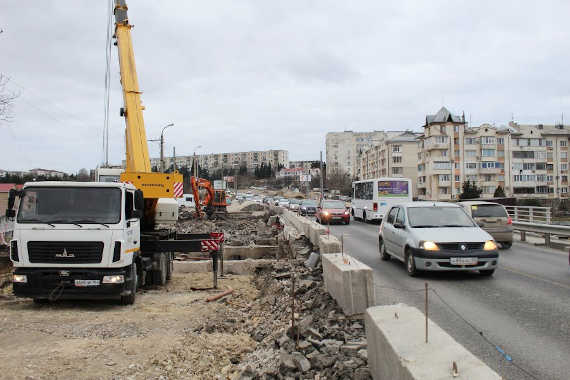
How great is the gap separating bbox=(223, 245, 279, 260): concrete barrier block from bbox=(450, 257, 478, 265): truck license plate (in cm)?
1023

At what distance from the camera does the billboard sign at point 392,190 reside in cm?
3103

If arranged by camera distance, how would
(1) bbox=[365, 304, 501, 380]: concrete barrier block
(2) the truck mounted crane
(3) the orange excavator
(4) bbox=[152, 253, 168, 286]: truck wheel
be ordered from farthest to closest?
(3) the orange excavator, (4) bbox=[152, 253, 168, 286]: truck wheel, (2) the truck mounted crane, (1) bbox=[365, 304, 501, 380]: concrete barrier block

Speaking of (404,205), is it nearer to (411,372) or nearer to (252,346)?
(252,346)

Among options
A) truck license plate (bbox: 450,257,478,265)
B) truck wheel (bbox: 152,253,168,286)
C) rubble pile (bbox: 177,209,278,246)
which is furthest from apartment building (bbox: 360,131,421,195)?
truck license plate (bbox: 450,257,478,265)

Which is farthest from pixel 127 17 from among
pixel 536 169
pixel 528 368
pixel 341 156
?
pixel 341 156

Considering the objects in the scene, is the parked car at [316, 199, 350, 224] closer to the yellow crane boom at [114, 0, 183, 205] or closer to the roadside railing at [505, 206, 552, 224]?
the roadside railing at [505, 206, 552, 224]

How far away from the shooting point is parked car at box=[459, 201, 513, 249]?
1667 centimetres

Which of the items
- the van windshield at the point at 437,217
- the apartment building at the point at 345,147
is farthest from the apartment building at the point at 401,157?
the van windshield at the point at 437,217

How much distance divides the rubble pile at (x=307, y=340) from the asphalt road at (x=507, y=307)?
50.8 inches

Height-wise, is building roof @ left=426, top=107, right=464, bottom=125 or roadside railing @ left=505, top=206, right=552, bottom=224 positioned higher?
building roof @ left=426, top=107, right=464, bottom=125

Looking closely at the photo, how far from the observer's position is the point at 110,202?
31.7 feet

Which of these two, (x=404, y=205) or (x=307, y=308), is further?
(x=404, y=205)

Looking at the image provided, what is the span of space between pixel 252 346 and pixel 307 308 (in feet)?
4.18

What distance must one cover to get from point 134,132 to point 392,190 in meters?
20.1
